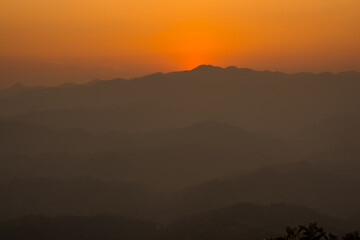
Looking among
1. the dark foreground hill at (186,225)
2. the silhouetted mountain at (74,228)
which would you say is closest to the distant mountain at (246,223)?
the dark foreground hill at (186,225)

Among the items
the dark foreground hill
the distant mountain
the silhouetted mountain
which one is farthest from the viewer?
the silhouetted mountain

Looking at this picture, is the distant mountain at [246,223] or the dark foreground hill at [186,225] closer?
the distant mountain at [246,223]

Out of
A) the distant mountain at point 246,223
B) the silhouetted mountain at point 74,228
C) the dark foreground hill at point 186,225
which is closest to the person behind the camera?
the distant mountain at point 246,223

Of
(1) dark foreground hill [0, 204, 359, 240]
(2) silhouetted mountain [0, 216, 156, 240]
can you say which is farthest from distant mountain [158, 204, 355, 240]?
(2) silhouetted mountain [0, 216, 156, 240]

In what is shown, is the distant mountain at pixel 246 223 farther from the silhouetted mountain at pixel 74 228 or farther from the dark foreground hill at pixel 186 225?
the silhouetted mountain at pixel 74 228

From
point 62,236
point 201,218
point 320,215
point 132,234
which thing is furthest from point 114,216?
point 320,215

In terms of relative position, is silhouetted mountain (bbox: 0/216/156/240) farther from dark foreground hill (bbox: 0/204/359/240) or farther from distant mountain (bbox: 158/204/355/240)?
distant mountain (bbox: 158/204/355/240)

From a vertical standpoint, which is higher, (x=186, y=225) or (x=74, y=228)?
(x=186, y=225)

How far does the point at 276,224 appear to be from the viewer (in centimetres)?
17962

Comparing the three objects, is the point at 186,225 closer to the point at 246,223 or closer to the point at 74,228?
the point at 246,223

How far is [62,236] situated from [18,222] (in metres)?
24.9

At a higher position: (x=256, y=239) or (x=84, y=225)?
(x=84, y=225)

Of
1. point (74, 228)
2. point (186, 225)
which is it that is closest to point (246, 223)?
point (186, 225)

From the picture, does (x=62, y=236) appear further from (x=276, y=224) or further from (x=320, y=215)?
(x=320, y=215)
